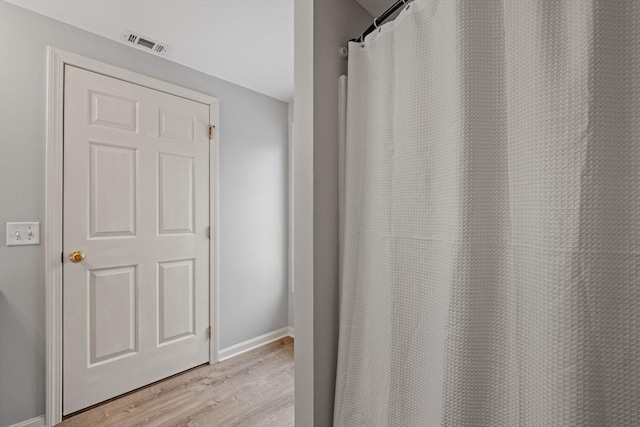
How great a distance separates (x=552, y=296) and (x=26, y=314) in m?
2.34

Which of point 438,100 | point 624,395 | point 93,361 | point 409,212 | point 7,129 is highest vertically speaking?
point 7,129

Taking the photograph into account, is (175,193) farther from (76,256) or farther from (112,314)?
(112,314)

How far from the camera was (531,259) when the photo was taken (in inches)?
23.2

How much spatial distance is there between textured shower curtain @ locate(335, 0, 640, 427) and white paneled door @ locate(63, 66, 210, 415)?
1612mm

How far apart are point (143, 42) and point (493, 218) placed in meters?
2.28

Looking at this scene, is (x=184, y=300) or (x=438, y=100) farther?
(x=184, y=300)

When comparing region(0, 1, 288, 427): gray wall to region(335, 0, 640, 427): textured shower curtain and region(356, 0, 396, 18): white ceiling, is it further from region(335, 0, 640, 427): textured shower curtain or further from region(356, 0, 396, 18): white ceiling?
region(335, 0, 640, 427): textured shower curtain

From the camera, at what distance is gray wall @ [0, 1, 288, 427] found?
1558 millimetres

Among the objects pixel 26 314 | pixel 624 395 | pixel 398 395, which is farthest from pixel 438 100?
pixel 26 314

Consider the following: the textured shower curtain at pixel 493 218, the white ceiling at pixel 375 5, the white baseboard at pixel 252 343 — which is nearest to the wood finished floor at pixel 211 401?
the white baseboard at pixel 252 343

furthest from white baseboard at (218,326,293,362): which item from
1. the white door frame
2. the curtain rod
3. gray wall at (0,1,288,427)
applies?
the curtain rod

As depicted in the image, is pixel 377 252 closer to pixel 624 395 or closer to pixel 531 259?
pixel 531 259

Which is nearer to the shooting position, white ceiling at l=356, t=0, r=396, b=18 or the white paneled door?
white ceiling at l=356, t=0, r=396, b=18

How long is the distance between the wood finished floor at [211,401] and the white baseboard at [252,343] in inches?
3.6
